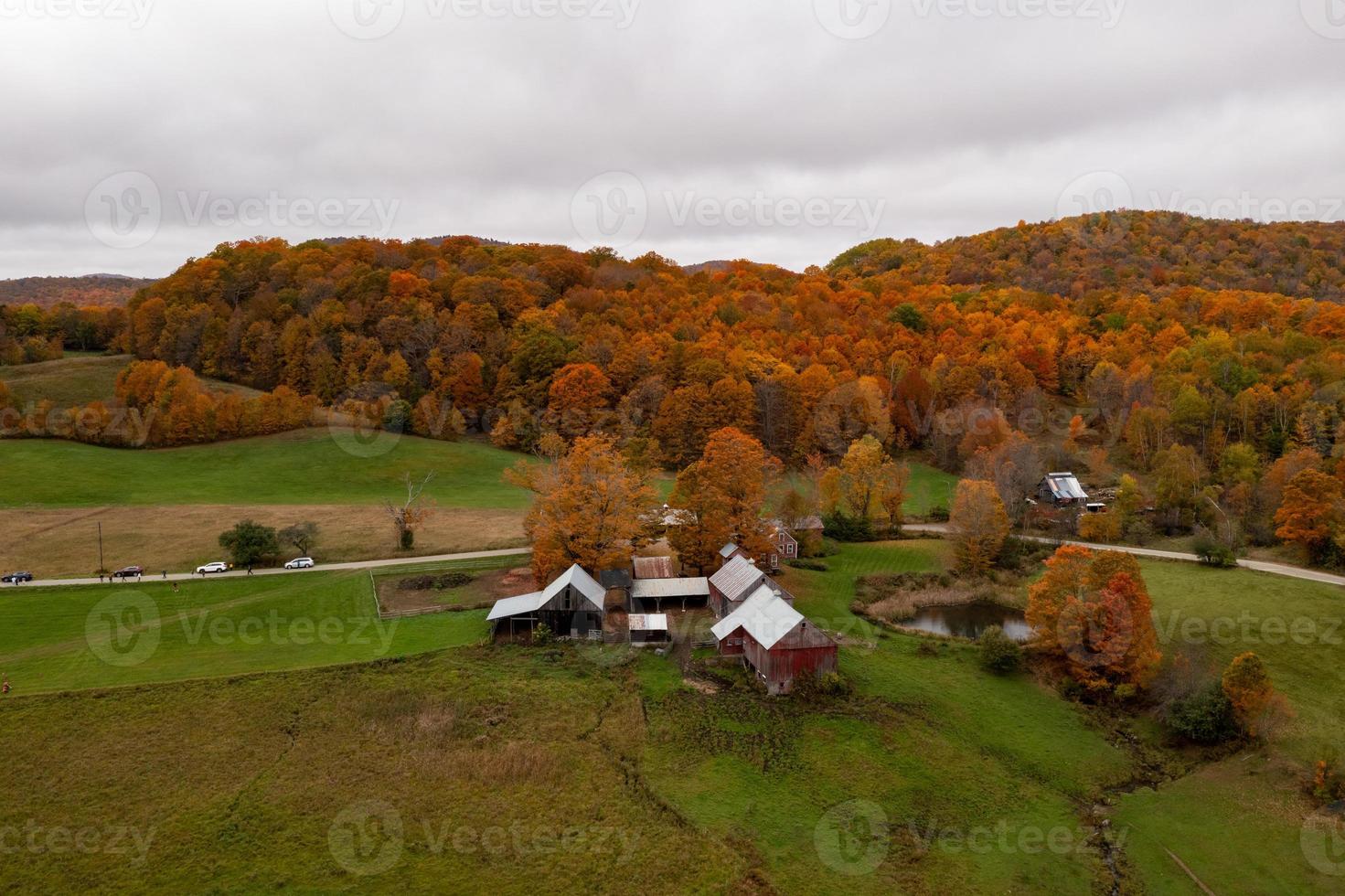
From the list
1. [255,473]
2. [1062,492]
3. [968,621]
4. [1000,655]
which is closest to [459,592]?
[1000,655]

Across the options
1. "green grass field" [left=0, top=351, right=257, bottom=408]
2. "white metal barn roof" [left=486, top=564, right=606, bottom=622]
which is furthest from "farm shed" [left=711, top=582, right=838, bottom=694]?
"green grass field" [left=0, top=351, right=257, bottom=408]

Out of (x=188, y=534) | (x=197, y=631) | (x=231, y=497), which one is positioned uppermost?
(x=231, y=497)

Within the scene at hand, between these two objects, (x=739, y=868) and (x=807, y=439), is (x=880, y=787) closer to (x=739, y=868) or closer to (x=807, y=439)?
(x=739, y=868)

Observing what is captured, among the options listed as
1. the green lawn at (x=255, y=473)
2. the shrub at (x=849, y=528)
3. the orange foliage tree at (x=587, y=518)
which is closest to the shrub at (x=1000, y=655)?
the orange foliage tree at (x=587, y=518)

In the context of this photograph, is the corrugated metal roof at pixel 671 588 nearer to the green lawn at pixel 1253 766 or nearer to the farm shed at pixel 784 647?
the farm shed at pixel 784 647

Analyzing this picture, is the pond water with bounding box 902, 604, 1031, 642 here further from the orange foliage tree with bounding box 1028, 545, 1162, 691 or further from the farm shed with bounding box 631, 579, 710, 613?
the farm shed with bounding box 631, 579, 710, 613

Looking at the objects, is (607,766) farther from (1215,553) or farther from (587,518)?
Answer: (1215,553)

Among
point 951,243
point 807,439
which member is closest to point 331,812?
point 807,439
